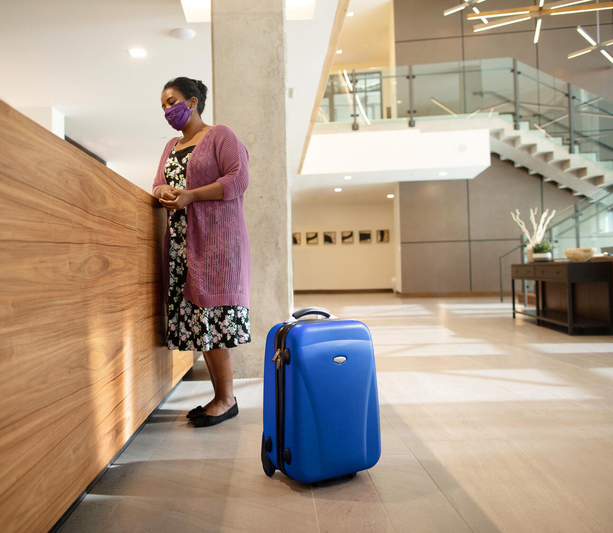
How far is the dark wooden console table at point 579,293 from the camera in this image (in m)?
4.88

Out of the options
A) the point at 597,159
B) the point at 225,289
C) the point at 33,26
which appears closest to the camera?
the point at 225,289

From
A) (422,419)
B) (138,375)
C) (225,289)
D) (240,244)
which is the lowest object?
(422,419)

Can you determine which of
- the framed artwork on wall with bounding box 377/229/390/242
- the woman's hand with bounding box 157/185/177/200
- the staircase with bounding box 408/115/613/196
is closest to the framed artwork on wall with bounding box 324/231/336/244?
the framed artwork on wall with bounding box 377/229/390/242

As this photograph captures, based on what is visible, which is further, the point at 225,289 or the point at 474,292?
the point at 474,292

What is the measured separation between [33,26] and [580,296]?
654 centimetres

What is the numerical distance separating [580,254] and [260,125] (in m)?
3.96

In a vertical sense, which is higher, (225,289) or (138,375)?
(225,289)

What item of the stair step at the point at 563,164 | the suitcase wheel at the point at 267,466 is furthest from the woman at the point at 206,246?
the stair step at the point at 563,164

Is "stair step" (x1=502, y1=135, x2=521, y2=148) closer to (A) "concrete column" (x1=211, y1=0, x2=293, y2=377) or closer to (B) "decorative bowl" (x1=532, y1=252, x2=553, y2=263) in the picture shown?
(B) "decorative bowl" (x1=532, y1=252, x2=553, y2=263)

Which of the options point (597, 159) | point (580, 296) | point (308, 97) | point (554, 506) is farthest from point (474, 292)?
point (554, 506)

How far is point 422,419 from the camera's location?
2.23 meters

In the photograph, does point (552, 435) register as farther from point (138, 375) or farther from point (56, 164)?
point (56, 164)

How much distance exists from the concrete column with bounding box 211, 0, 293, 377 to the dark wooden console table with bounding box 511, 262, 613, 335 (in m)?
3.41

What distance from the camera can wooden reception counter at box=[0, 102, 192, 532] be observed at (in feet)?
3.16
